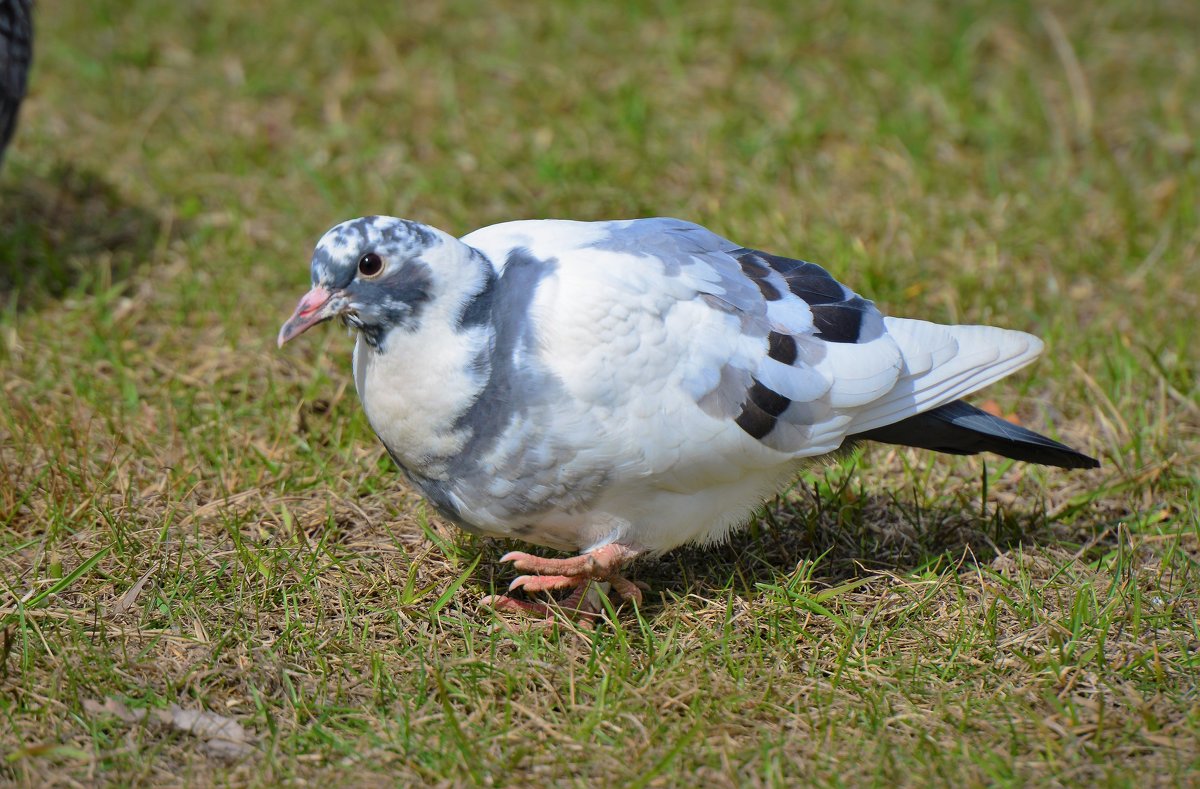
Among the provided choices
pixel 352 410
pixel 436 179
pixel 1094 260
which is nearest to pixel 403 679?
pixel 352 410

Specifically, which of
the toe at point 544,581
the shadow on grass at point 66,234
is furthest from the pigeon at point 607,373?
the shadow on grass at point 66,234

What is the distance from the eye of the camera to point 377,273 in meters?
2.71

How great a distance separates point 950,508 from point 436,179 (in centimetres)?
252

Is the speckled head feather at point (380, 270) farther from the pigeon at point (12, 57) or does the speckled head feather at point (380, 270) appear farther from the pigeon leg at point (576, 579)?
the pigeon at point (12, 57)

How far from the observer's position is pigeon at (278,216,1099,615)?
272 cm

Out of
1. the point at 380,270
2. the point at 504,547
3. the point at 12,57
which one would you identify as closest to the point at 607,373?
the point at 380,270

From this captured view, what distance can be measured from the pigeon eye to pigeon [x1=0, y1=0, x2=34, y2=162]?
247 centimetres

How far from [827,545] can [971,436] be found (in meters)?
0.51

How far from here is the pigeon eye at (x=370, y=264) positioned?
8.85 feet

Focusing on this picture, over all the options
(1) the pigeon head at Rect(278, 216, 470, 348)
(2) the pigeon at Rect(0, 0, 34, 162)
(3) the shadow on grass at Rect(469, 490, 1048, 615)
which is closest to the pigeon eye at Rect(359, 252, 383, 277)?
(1) the pigeon head at Rect(278, 216, 470, 348)

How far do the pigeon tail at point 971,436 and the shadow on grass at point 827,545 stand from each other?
285 mm

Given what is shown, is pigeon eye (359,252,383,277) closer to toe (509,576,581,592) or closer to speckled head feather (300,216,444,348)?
speckled head feather (300,216,444,348)

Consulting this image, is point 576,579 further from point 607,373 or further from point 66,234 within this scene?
point 66,234

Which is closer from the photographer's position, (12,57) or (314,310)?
A: (314,310)
